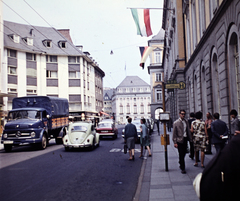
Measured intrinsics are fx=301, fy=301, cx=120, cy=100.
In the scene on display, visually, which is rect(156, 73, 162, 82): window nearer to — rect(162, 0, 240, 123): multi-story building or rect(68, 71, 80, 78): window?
rect(68, 71, 80, 78): window

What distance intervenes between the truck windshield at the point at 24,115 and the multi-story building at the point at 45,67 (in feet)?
88.1

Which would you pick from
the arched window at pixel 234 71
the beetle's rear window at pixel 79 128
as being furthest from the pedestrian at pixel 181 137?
the beetle's rear window at pixel 79 128

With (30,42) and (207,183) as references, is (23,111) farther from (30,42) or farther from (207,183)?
(30,42)

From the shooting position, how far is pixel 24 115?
1831cm

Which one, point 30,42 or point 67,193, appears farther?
point 30,42

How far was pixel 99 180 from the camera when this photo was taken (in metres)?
8.34

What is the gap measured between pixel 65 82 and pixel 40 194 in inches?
1897

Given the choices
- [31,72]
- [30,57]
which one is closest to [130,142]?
[31,72]

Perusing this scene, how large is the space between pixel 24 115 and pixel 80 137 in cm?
428

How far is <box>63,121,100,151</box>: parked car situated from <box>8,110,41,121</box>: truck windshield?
8.74 ft

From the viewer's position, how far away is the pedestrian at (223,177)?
6.68 feet

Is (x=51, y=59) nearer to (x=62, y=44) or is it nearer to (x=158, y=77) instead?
(x=62, y=44)

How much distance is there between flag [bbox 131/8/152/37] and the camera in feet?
67.3

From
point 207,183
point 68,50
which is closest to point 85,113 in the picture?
point 68,50
